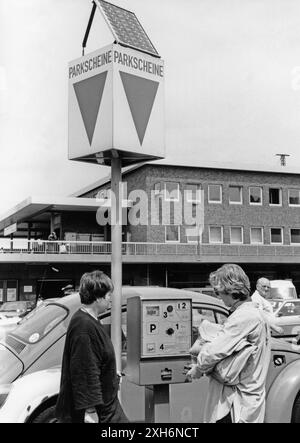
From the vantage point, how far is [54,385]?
4.30 meters

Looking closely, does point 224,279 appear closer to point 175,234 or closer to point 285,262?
point 175,234

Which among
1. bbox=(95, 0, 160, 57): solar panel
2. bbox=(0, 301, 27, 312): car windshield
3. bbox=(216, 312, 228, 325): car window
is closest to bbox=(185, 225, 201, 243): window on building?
bbox=(0, 301, 27, 312): car windshield

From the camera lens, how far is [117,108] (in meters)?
4.30

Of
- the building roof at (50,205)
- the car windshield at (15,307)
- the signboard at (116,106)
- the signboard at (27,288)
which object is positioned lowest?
the signboard at (27,288)

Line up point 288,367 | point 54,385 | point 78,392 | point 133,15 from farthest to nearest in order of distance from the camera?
point 133,15 → point 288,367 → point 54,385 → point 78,392

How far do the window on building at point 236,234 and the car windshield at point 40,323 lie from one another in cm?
3380

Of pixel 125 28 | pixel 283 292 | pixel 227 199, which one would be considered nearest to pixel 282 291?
pixel 283 292

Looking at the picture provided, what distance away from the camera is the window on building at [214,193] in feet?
124

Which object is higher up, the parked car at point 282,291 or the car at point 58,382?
the car at point 58,382

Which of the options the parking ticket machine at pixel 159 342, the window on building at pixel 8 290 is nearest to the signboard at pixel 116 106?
the parking ticket machine at pixel 159 342

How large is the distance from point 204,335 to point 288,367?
5.17 ft

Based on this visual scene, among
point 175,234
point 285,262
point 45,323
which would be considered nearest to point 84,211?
point 175,234

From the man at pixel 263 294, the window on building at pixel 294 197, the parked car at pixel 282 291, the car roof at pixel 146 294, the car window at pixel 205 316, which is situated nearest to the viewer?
the car roof at pixel 146 294
